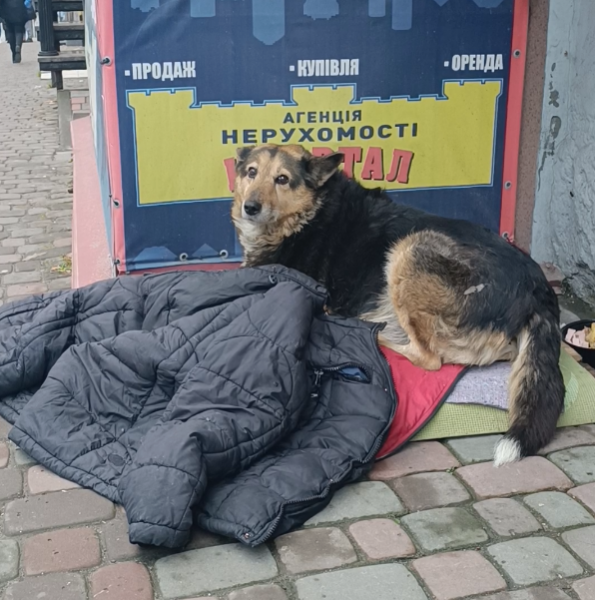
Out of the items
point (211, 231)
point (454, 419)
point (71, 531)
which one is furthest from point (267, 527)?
point (211, 231)

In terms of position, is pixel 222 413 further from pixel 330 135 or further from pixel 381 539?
pixel 330 135

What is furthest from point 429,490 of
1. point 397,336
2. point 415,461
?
point 397,336

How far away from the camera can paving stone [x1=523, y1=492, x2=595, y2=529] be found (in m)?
3.01

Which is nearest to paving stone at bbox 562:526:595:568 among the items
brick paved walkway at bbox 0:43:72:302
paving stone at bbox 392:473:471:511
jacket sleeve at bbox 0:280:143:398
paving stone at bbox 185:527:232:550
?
→ paving stone at bbox 392:473:471:511

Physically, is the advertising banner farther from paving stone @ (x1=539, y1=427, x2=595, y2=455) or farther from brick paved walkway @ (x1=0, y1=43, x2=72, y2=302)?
paving stone @ (x1=539, y1=427, x2=595, y2=455)

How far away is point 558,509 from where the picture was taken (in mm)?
3088

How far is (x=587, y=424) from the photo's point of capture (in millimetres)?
3746

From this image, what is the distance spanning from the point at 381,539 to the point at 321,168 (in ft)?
6.94

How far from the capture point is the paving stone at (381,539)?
283 cm

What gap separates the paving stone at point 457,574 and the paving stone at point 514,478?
1.40ft

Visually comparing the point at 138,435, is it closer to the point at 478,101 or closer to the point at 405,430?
the point at 405,430

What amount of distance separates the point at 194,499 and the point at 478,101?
340 centimetres

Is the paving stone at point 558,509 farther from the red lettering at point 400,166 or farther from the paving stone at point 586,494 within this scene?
the red lettering at point 400,166

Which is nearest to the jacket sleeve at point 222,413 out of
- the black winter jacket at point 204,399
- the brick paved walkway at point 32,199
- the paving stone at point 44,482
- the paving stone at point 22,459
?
the black winter jacket at point 204,399
